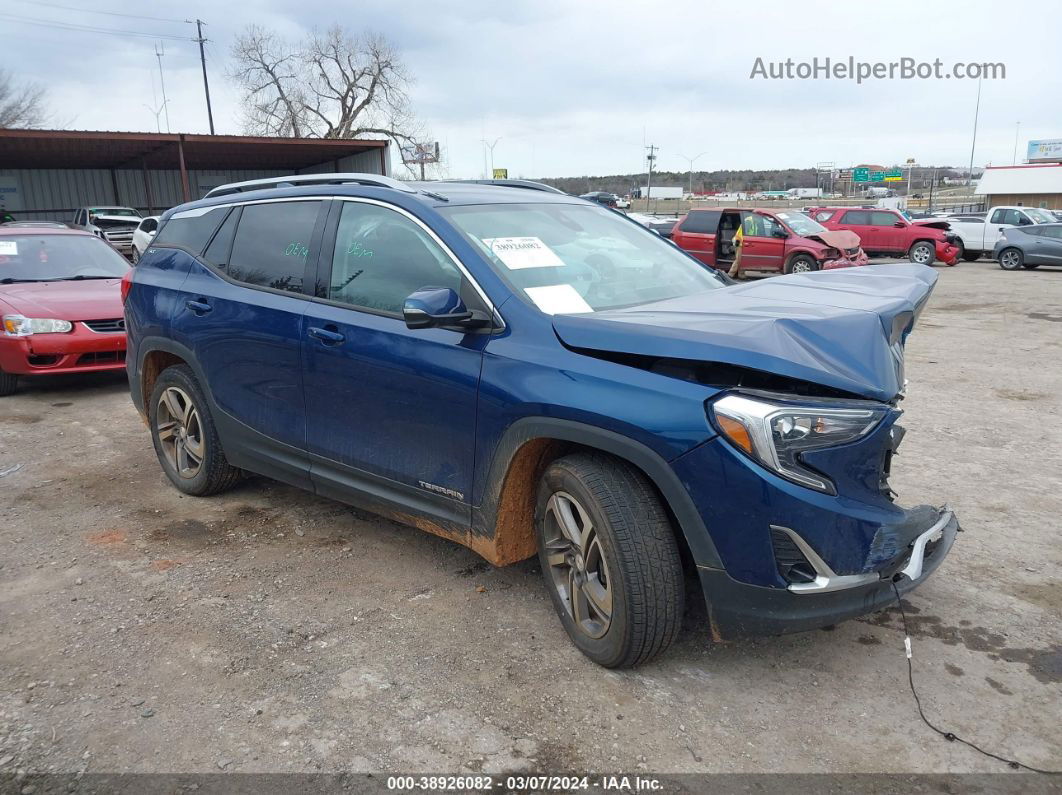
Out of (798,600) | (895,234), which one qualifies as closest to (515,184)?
(798,600)

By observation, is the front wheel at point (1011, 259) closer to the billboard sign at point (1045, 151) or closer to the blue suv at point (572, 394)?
the blue suv at point (572, 394)

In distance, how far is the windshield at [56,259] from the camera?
809cm

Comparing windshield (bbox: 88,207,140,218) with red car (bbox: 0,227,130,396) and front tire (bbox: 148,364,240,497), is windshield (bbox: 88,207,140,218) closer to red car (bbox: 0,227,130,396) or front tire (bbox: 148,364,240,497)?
Answer: red car (bbox: 0,227,130,396)

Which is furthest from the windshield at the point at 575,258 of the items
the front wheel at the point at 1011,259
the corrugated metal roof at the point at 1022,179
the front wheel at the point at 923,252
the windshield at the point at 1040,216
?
the corrugated metal roof at the point at 1022,179

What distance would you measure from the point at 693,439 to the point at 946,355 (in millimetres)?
8189

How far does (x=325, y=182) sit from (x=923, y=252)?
73.8ft

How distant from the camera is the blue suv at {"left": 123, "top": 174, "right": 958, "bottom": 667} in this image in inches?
98.3

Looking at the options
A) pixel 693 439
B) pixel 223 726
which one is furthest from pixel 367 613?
pixel 693 439

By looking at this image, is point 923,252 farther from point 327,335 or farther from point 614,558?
point 614,558

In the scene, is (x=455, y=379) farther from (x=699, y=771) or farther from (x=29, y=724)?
(x=29, y=724)

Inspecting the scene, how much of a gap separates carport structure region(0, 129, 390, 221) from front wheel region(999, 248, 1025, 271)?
17867 millimetres

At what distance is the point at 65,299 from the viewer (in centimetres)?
751

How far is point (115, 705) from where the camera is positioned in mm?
2764

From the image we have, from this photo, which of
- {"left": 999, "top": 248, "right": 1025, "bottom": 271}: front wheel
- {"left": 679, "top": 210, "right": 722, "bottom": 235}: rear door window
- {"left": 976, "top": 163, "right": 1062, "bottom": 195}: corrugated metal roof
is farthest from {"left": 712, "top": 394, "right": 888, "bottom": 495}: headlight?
{"left": 976, "top": 163, "right": 1062, "bottom": 195}: corrugated metal roof
